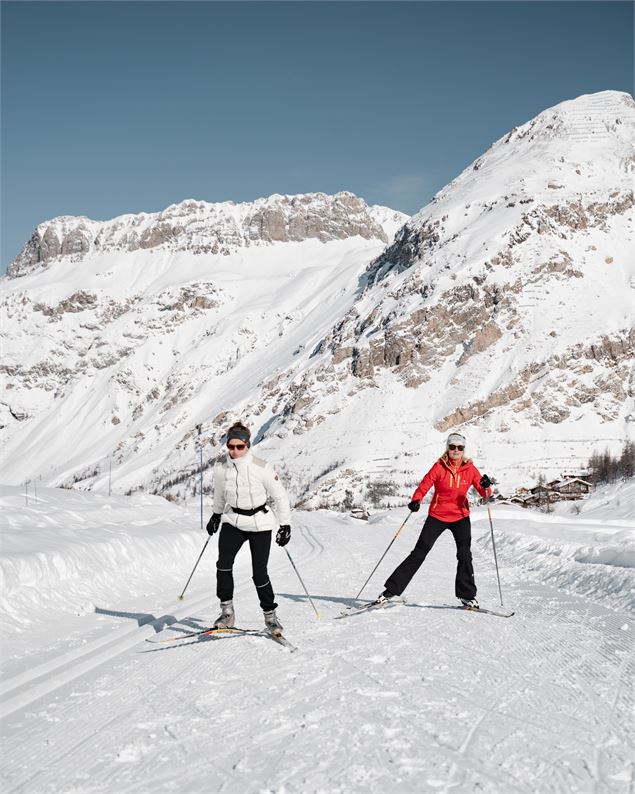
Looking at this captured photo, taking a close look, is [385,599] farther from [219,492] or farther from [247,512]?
[219,492]

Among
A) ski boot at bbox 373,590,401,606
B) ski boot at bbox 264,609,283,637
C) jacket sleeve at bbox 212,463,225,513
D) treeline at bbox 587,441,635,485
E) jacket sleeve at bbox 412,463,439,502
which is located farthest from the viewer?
treeline at bbox 587,441,635,485

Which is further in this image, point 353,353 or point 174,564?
point 353,353

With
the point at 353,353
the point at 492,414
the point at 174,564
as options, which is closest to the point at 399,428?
the point at 492,414

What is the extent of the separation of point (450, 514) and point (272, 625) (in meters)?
2.77

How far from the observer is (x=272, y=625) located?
7.04 meters

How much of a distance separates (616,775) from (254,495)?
166 inches

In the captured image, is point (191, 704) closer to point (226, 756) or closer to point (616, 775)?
point (226, 756)

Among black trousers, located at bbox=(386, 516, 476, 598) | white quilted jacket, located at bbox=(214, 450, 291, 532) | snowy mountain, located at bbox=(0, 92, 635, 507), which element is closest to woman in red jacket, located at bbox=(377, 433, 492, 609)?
black trousers, located at bbox=(386, 516, 476, 598)

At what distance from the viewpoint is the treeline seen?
10338 centimetres

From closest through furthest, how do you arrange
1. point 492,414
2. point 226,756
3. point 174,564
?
point 226,756 → point 174,564 → point 492,414

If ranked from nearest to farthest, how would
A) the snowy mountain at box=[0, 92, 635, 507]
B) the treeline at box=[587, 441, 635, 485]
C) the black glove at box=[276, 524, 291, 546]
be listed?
1. the black glove at box=[276, 524, 291, 546]
2. the treeline at box=[587, 441, 635, 485]
3. the snowy mountain at box=[0, 92, 635, 507]

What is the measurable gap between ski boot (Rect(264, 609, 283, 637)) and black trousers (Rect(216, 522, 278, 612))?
0.06 meters

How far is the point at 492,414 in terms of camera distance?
400 ft

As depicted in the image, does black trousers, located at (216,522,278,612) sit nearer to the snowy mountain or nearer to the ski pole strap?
the ski pole strap
